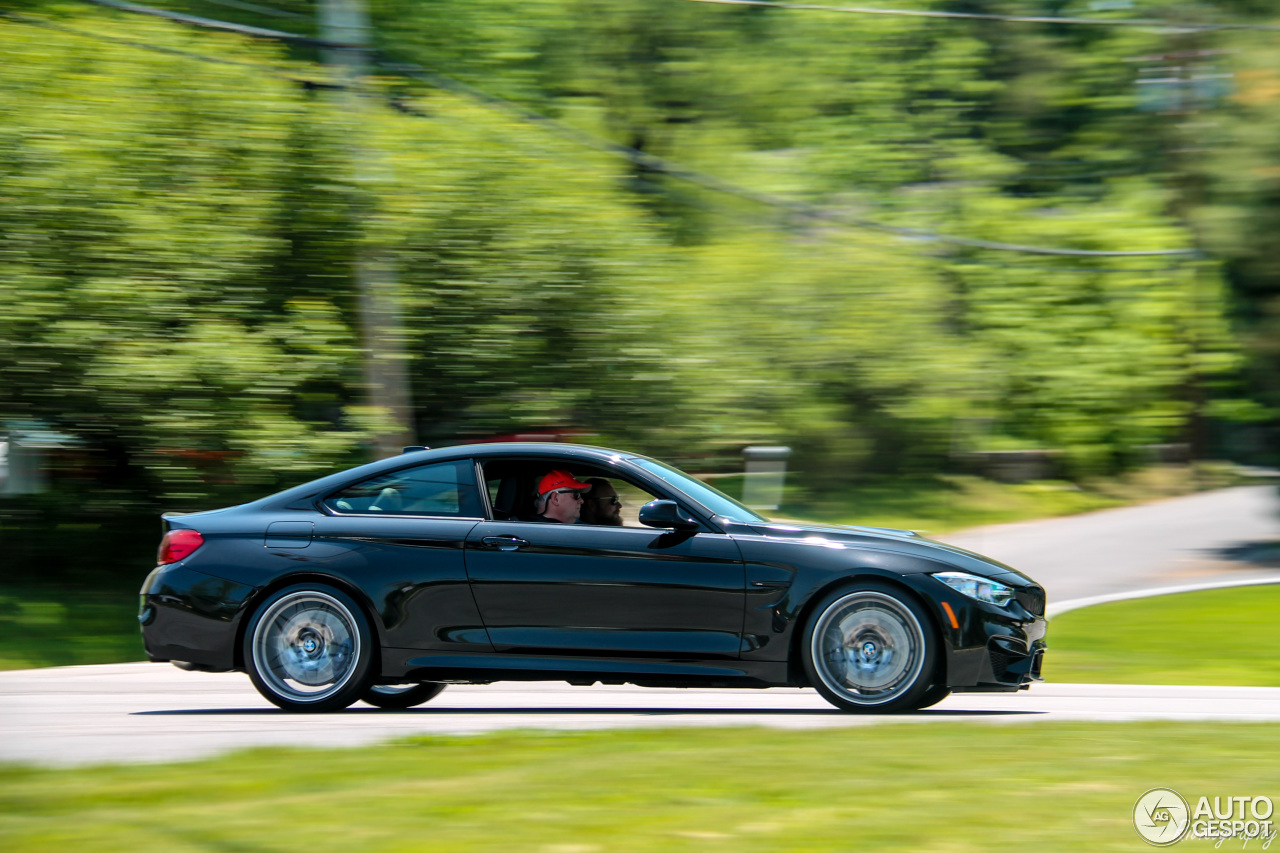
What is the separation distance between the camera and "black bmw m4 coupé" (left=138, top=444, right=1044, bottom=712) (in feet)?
22.2

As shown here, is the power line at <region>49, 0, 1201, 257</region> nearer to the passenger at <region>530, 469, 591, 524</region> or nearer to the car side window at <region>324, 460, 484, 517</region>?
the car side window at <region>324, 460, 484, 517</region>

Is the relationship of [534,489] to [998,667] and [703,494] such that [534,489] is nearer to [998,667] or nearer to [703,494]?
[703,494]

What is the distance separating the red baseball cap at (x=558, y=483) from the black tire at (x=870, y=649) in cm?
143

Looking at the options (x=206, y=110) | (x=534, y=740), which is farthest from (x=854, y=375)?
(x=534, y=740)

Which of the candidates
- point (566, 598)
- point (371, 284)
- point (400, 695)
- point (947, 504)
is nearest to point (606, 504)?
point (566, 598)

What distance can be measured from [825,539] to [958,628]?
787 mm

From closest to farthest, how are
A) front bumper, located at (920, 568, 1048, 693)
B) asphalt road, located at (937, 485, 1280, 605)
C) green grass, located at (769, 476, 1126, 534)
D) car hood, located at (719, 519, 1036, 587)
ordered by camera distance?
front bumper, located at (920, 568, 1048, 693)
car hood, located at (719, 519, 1036, 587)
asphalt road, located at (937, 485, 1280, 605)
green grass, located at (769, 476, 1126, 534)

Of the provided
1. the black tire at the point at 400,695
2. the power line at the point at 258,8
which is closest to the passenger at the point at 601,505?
the black tire at the point at 400,695

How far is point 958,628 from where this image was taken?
6.71 metres

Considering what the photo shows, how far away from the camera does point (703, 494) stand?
735 cm

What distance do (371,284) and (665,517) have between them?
7608 millimetres

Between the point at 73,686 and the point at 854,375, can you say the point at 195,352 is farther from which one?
the point at 854,375

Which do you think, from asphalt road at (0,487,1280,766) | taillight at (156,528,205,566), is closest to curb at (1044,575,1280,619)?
asphalt road at (0,487,1280,766)

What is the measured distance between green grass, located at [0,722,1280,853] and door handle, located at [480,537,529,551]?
1.05m
